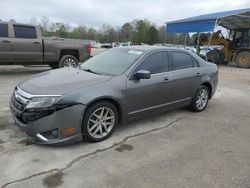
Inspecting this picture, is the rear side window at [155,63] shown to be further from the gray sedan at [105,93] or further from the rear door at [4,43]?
the rear door at [4,43]

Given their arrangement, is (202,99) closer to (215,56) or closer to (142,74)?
(142,74)

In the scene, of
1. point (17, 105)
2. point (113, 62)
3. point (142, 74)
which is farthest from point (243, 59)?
point (17, 105)

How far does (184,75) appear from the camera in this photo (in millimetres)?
5020

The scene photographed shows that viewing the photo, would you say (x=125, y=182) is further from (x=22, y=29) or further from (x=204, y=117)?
(x=22, y=29)

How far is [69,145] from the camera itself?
11.9 feet

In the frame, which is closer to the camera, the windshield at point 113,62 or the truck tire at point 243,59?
the windshield at point 113,62

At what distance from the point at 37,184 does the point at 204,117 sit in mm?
3779

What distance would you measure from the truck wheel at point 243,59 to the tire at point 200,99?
1232cm

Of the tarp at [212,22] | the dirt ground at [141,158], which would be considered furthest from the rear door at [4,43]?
the tarp at [212,22]

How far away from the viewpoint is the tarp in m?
15.3

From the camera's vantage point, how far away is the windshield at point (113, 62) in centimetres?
424

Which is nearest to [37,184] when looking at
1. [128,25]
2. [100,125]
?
[100,125]


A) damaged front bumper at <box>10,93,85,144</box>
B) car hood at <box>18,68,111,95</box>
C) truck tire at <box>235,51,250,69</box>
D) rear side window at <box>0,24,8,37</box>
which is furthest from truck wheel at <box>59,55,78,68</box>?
truck tire at <box>235,51,250,69</box>

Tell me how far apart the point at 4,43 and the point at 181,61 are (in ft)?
21.6
